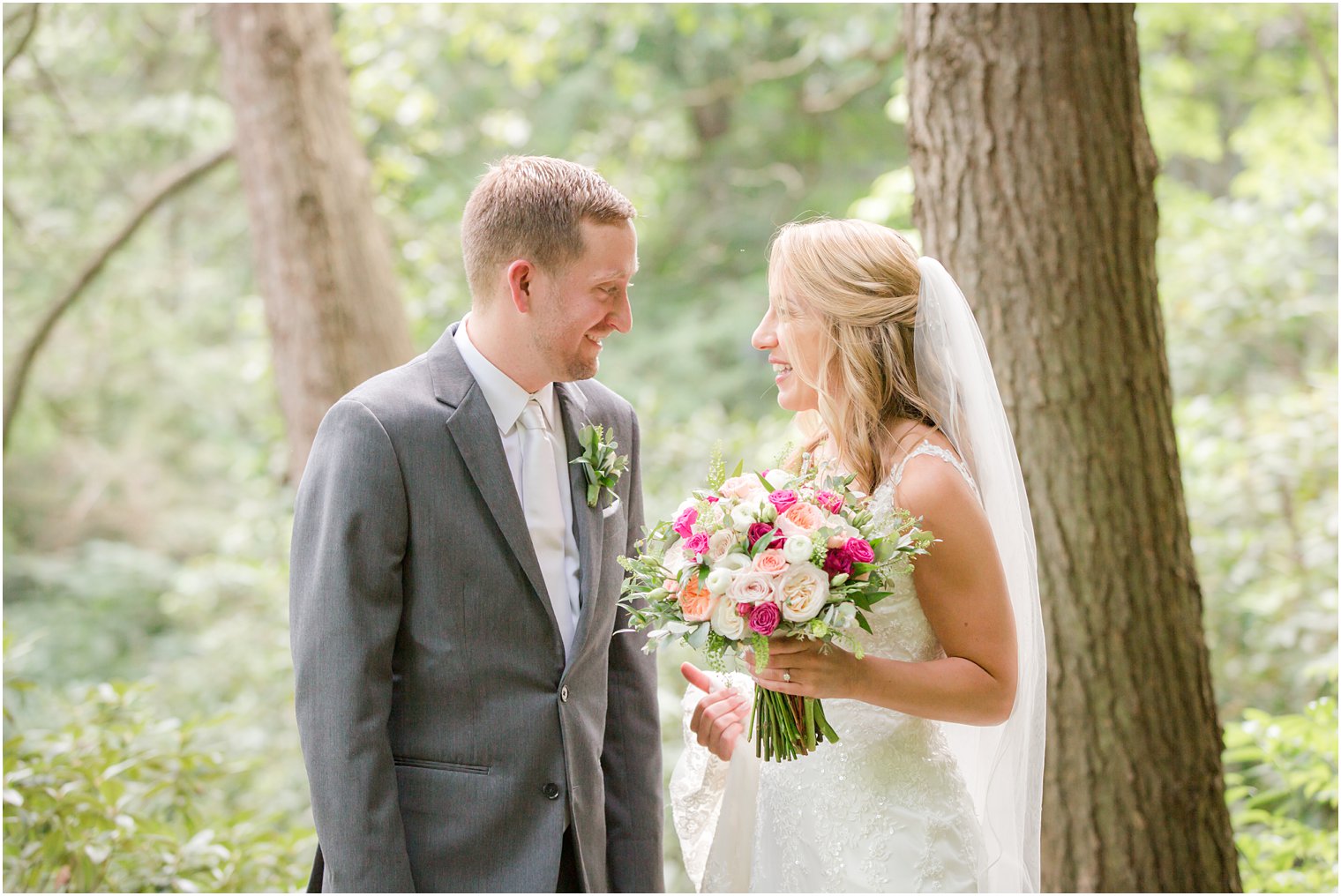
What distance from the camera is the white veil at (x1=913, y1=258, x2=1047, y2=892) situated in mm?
2398

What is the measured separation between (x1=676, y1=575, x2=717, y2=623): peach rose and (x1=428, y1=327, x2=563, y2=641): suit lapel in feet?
0.92

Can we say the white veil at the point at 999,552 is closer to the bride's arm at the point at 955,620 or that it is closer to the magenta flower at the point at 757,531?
the bride's arm at the point at 955,620

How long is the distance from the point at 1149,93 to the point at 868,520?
317 inches

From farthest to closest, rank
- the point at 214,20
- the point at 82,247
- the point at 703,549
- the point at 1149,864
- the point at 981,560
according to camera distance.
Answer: the point at 82,247 < the point at 214,20 < the point at 1149,864 < the point at 981,560 < the point at 703,549

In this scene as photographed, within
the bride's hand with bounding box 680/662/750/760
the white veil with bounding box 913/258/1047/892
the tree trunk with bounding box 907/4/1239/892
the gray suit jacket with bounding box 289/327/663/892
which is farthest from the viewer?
the tree trunk with bounding box 907/4/1239/892

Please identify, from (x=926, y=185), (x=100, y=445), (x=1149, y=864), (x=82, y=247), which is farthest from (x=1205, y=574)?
(x=100, y=445)

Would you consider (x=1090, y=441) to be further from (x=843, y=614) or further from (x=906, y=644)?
(x=843, y=614)

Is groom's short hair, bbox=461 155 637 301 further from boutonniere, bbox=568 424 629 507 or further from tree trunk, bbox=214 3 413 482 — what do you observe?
tree trunk, bbox=214 3 413 482

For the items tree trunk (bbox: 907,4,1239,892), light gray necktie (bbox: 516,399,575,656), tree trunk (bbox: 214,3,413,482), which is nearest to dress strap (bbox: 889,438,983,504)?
light gray necktie (bbox: 516,399,575,656)

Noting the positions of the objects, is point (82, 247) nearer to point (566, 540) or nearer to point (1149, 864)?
point (566, 540)

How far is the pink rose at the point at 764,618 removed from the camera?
77.1 inches

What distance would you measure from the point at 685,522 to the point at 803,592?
0.29 metres

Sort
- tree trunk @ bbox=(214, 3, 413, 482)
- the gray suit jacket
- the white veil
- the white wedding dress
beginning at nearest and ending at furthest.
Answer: the gray suit jacket < the white wedding dress < the white veil < tree trunk @ bbox=(214, 3, 413, 482)

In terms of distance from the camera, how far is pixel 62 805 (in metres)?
3.38
